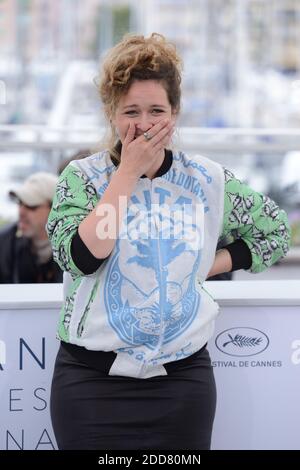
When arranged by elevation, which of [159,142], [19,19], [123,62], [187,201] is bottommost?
[19,19]

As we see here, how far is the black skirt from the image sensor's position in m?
2.08

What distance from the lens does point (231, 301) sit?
2.58 meters

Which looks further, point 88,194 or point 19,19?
point 19,19

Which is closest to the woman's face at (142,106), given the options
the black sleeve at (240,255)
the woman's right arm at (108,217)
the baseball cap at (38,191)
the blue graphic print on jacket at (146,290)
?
the woman's right arm at (108,217)

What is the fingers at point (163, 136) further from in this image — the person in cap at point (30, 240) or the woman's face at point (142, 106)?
the person in cap at point (30, 240)

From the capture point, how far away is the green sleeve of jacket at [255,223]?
7.50 ft

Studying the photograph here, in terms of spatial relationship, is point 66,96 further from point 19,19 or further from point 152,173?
point 19,19

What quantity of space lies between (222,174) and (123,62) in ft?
1.34

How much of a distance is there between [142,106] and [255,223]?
1.53 feet

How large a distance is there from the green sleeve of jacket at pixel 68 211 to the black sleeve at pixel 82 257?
0.01 m

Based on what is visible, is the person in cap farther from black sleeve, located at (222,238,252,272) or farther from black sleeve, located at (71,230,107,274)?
black sleeve, located at (71,230,107,274)

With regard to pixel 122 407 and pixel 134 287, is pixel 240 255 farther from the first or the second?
pixel 122 407

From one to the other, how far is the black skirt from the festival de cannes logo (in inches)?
17.4
